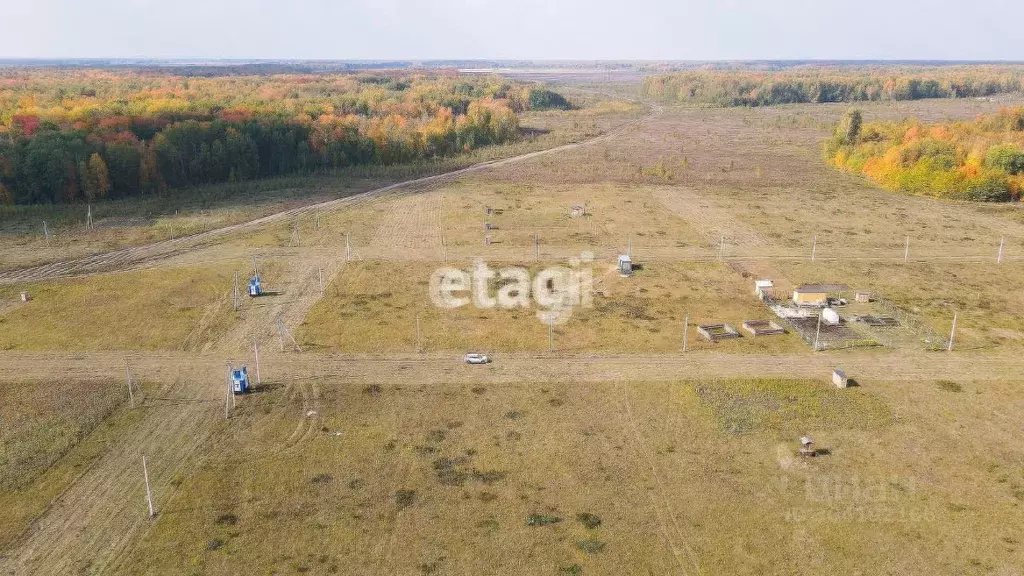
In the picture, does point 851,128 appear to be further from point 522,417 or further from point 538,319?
point 522,417

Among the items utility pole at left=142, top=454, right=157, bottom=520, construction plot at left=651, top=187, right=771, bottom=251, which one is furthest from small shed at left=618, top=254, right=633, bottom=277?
utility pole at left=142, top=454, right=157, bottom=520

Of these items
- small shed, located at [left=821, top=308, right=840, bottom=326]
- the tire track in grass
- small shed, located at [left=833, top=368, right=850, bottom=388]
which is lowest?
the tire track in grass

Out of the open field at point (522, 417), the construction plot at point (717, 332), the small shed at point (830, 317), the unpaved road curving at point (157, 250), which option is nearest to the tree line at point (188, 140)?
the open field at point (522, 417)

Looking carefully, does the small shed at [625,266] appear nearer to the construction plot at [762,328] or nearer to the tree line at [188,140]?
the construction plot at [762,328]

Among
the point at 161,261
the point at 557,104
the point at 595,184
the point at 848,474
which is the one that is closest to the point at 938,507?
the point at 848,474

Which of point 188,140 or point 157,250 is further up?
point 188,140

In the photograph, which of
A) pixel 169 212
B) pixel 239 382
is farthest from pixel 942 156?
pixel 169 212

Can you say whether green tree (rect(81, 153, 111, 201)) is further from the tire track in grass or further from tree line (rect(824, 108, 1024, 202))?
tree line (rect(824, 108, 1024, 202))
